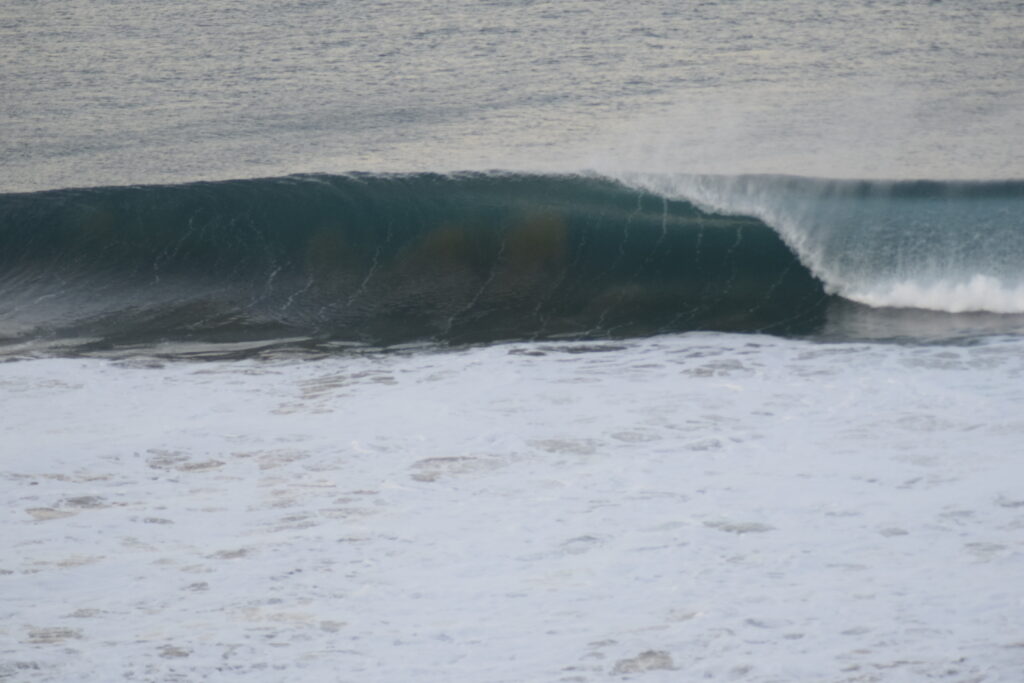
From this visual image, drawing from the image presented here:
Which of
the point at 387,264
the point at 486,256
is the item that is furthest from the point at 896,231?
the point at 387,264

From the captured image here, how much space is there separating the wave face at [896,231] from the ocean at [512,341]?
0.12 feet

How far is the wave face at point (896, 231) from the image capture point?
738 cm

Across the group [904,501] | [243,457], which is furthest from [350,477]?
[904,501]

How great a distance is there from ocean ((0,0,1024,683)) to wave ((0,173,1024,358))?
0.04 m

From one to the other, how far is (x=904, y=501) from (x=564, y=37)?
8970mm

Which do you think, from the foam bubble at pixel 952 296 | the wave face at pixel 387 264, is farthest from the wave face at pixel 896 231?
the wave face at pixel 387 264

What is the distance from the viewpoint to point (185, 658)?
3504 millimetres

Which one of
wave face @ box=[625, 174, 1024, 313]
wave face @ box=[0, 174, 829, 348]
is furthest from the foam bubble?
wave face @ box=[0, 174, 829, 348]

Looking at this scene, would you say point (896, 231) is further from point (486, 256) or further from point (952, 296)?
point (486, 256)

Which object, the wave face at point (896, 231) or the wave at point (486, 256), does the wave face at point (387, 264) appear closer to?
the wave at point (486, 256)

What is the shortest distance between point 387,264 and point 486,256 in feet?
2.48

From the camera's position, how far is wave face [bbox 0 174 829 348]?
291 inches

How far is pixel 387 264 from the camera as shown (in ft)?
28.3

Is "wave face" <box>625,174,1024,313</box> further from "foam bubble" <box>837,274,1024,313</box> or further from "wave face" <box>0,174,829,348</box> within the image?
"wave face" <box>0,174,829,348</box>
